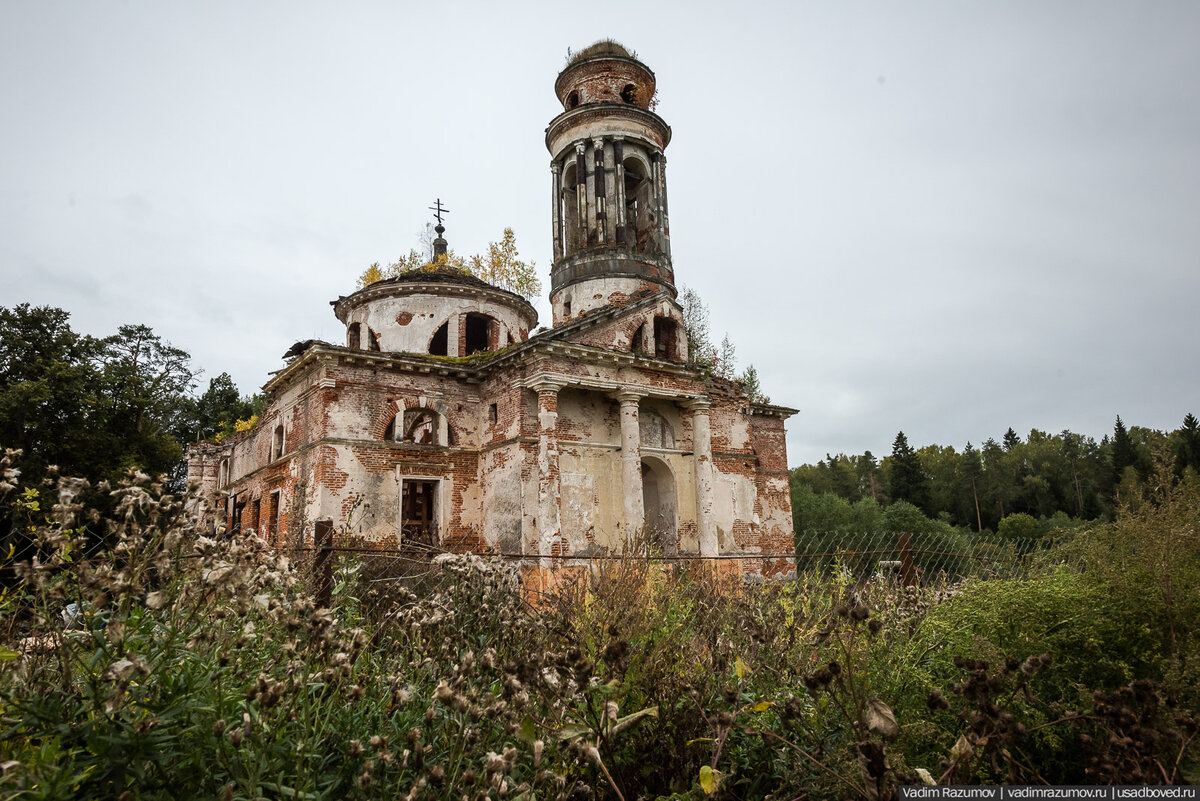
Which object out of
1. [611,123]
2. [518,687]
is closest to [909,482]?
[611,123]

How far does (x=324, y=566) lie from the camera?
5.07 metres

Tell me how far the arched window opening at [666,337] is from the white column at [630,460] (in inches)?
130

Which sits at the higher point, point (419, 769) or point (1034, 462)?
point (1034, 462)

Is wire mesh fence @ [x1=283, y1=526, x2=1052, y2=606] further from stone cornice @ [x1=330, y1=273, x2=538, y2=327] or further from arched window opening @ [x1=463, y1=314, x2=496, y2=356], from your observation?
stone cornice @ [x1=330, y1=273, x2=538, y2=327]

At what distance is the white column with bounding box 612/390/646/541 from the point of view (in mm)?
16844

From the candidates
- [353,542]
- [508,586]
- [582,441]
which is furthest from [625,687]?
[582,441]

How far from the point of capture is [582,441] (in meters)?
17.6

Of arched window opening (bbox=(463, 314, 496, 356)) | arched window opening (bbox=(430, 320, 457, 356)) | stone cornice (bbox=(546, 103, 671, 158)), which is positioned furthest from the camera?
stone cornice (bbox=(546, 103, 671, 158))

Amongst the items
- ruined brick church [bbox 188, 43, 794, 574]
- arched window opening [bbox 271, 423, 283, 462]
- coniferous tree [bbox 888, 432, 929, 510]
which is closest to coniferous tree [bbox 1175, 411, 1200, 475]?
coniferous tree [bbox 888, 432, 929, 510]

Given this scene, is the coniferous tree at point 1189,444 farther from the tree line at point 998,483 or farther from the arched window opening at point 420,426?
the arched window opening at point 420,426

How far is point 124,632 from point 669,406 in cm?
1768

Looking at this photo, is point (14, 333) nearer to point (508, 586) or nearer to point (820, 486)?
point (508, 586)

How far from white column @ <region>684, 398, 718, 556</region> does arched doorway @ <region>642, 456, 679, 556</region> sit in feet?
2.39

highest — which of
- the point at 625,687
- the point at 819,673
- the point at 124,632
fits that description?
the point at 124,632
